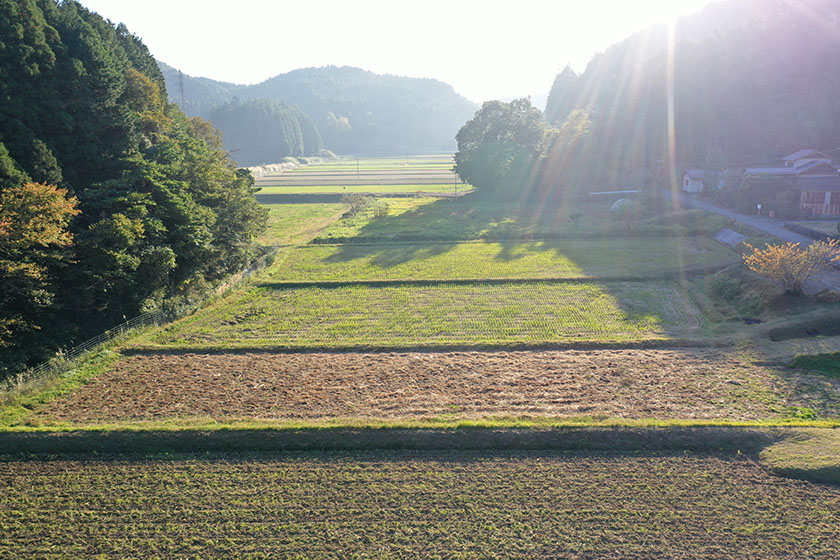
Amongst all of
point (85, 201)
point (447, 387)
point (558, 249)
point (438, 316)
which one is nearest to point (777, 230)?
point (558, 249)

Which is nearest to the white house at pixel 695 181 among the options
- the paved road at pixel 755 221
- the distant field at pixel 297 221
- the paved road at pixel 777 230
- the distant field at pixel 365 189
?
the paved road at pixel 777 230

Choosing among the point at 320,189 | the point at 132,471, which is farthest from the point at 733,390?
the point at 320,189

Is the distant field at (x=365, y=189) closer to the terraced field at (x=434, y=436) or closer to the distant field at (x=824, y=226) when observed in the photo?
the distant field at (x=824, y=226)

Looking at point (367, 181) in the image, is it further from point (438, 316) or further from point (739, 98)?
point (438, 316)

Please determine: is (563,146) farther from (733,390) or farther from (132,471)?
(132,471)

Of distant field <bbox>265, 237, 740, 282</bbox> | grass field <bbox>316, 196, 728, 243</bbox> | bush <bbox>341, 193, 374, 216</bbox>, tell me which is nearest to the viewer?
distant field <bbox>265, 237, 740, 282</bbox>

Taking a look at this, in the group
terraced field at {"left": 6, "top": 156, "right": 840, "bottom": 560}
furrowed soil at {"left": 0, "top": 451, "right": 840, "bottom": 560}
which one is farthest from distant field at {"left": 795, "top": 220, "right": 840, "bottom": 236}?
furrowed soil at {"left": 0, "top": 451, "right": 840, "bottom": 560}

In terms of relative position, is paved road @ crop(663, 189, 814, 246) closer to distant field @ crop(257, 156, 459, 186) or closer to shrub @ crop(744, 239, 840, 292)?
shrub @ crop(744, 239, 840, 292)
